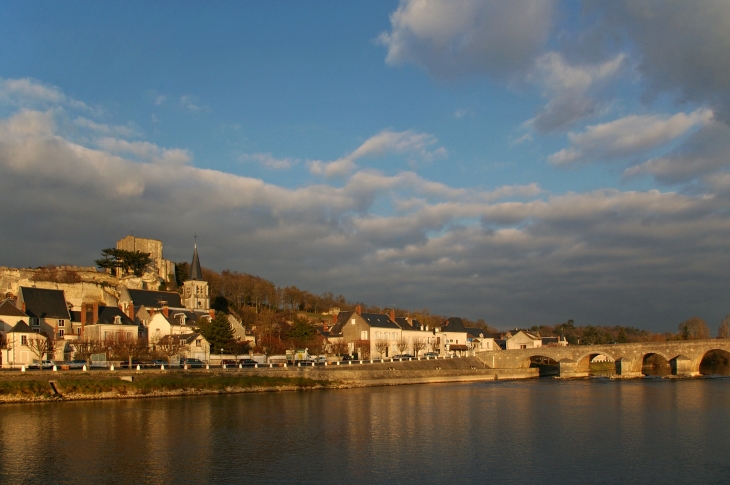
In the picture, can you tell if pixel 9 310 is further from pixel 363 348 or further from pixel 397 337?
pixel 397 337

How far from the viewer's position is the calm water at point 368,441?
75.0 ft

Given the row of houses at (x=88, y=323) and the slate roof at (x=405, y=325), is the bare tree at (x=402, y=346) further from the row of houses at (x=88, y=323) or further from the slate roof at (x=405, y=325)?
the row of houses at (x=88, y=323)

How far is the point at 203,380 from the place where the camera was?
4788 centimetres

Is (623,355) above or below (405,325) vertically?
below

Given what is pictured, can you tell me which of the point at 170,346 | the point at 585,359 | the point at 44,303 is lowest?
the point at 585,359

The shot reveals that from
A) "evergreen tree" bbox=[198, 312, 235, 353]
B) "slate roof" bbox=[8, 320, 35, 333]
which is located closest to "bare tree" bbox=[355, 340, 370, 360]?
"evergreen tree" bbox=[198, 312, 235, 353]

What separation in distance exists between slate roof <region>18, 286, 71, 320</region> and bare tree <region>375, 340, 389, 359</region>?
34.6 m

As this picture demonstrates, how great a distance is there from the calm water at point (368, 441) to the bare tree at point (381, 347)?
33.1 meters

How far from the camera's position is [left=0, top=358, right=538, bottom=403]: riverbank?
41.6 meters

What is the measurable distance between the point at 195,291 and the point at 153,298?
628 centimetres

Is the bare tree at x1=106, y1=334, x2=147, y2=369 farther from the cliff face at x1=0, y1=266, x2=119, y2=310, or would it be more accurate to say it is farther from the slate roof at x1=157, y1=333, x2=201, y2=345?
the cliff face at x1=0, y1=266, x2=119, y2=310

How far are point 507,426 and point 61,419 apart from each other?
75.9ft

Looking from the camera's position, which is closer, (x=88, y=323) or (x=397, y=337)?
(x=88, y=323)

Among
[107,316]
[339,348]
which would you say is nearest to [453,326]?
[339,348]
